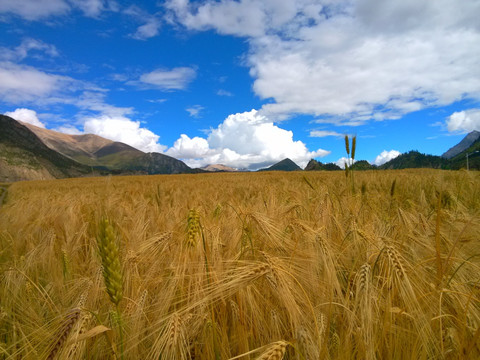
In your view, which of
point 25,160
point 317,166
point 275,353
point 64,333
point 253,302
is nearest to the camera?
point 275,353

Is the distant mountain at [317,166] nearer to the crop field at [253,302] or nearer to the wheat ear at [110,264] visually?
the crop field at [253,302]

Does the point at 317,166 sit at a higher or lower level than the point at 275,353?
higher

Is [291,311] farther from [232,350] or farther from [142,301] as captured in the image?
[142,301]

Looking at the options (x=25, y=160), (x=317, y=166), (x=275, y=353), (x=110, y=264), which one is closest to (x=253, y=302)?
(x=275, y=353)

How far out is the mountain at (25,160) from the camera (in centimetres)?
10075

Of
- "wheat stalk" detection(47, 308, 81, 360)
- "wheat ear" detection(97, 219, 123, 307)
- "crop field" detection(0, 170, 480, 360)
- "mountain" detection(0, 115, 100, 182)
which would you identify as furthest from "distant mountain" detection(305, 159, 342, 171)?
"mountain" detection(0, 115, 100, 182)

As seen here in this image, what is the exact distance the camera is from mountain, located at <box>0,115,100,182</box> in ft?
331

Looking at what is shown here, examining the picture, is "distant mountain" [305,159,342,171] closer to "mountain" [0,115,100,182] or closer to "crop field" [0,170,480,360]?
"crop field" [0,170,480,360]

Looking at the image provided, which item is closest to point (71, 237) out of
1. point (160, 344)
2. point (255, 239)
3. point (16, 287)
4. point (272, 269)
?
point (16, 287)

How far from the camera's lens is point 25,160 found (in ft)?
360

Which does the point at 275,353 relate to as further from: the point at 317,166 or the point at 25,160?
the point at 25,160

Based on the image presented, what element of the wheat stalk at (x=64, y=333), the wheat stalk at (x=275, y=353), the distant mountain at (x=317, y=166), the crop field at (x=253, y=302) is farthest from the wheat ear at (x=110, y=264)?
the distant mountain at (x=317, y=166)

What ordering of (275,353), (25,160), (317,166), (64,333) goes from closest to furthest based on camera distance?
(275,353), (64,333), (317,166), (25,160)

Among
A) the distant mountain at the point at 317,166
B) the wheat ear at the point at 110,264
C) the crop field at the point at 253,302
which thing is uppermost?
the distant mountain at the point at 317,166
